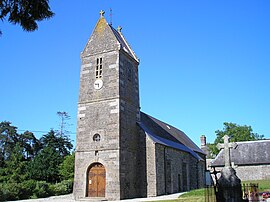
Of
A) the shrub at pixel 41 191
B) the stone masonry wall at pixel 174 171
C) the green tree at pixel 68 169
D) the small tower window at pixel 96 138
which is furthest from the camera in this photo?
the green tree at pixel 68 169

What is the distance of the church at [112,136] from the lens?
22516 millimetres

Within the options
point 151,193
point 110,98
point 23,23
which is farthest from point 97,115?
point 23,23

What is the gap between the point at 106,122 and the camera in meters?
23.4

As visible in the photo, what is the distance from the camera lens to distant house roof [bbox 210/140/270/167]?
38.9m

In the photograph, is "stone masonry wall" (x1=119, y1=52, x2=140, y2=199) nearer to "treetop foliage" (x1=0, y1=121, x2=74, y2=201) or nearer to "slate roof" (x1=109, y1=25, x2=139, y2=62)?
"slate roof" (x1=109, y1=25, x2=139, y2=62)

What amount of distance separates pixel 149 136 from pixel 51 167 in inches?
845

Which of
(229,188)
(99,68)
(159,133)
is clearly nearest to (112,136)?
(99,68)

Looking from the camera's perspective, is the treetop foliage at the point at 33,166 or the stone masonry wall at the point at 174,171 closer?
the stone masonry wall at the point at 174,171

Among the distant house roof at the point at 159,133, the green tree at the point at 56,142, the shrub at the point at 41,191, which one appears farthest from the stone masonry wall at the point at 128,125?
the green tree at the point at 56,142

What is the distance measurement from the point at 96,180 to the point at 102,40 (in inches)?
470

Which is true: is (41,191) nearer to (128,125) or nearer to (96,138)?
(96,138)

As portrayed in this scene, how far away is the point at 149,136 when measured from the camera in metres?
25.0

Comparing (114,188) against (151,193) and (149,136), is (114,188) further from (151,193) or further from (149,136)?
(149,136)

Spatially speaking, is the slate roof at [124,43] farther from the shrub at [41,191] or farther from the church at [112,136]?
the shrub at [41,191]
